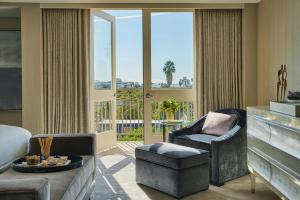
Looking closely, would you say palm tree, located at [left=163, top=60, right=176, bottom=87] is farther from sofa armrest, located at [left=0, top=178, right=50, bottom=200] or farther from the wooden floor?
sofa armrest, located at [left=0, top=178, right=50, bottom=200]

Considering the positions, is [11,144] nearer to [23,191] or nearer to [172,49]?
[23,191]

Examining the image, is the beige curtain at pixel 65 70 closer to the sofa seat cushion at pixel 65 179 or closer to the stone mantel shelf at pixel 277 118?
the sofa seat cushion at pixel 65 179

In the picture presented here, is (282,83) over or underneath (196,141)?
over

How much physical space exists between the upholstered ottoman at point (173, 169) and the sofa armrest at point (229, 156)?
0.22 m

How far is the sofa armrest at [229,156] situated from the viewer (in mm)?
3914

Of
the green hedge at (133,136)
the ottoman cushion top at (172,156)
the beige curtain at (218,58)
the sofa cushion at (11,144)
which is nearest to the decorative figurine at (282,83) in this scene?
the beige curtain at (218,58)

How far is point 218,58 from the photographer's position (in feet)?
18.0

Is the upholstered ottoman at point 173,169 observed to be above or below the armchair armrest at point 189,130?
below

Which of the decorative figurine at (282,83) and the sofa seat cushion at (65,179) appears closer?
the sofa seat cushion at (65,179)

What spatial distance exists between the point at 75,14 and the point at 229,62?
99.0 inches

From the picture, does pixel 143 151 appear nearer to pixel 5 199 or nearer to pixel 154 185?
pixel 154 185

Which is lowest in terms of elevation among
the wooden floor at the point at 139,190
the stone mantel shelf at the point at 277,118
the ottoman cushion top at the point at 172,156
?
the wooden floor at the point at 139,190

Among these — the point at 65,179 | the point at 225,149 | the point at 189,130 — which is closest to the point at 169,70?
the point at 189,130

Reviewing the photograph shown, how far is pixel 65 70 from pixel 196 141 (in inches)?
94.0
